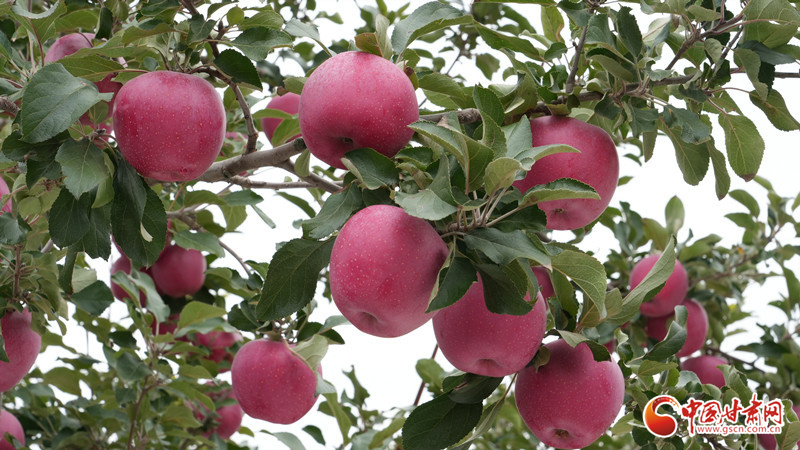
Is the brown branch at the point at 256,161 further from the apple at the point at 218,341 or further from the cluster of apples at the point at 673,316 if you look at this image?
the cluster of apples at the point at 673,316

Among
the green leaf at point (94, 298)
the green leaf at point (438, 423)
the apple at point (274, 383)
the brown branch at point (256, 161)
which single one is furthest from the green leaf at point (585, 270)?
the green leaf at point (94, 298)

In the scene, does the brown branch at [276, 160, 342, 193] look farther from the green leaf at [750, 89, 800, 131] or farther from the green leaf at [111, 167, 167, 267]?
the green leaf at [750, 89, 800, 131]

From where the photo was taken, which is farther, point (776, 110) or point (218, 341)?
point (218, 341)

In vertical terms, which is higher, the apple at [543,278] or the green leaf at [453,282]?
the green leaf at [453,282]

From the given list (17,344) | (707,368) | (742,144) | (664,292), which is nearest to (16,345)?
(17,344)

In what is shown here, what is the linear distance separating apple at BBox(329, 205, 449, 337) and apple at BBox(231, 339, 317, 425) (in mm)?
981

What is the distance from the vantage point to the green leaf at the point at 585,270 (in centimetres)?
115

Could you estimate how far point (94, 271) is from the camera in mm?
2045

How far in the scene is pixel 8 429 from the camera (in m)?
2.41

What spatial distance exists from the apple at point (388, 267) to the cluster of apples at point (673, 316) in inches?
74.8

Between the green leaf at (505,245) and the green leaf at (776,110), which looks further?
the green leaf at (776,110)

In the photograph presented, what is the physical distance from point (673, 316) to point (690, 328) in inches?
3.6

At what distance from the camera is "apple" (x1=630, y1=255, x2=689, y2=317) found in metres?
2.84

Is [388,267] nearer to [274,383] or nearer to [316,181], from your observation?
[316,181]
